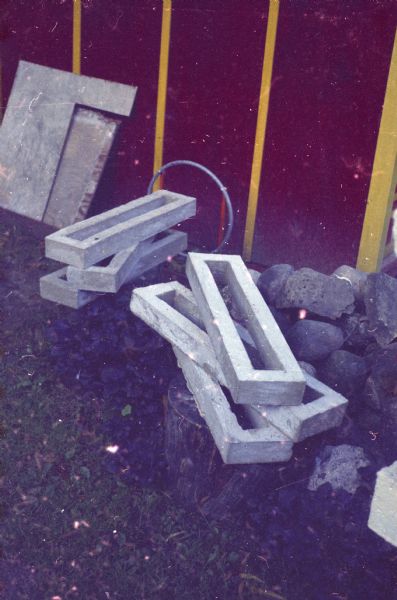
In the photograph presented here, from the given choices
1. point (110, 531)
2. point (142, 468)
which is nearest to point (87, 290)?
point (142, 468)

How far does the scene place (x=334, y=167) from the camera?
4.86m

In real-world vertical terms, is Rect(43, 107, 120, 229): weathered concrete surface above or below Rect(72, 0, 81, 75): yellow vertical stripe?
below

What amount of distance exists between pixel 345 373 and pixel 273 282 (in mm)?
846

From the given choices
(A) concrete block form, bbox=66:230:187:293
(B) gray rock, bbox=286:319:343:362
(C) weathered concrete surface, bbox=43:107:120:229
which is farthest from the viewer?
(C) weathered concrete surface, bbox=43:107:120:229

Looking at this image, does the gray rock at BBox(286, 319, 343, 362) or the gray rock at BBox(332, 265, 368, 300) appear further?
the gray rock at BBox(332, 265, 368, 300)

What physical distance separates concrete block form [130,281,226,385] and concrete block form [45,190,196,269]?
524 mm

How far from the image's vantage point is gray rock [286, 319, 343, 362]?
12.0 ft

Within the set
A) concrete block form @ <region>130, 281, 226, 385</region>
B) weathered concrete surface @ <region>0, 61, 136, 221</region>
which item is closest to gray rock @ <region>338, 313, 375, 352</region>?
concrete block form @ <region>130, 281, 226, 385</region>

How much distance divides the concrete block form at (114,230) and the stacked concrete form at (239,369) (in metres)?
0.52

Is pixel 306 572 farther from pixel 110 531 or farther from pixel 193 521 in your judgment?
pixel 110 531

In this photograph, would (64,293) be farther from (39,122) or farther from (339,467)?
(39,122)

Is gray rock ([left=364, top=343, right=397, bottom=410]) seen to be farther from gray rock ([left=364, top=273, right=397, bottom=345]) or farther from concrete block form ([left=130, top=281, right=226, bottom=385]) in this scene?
concrete block form ([left=130, top=281, right=226, bottom=385])

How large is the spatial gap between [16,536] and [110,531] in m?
0.47

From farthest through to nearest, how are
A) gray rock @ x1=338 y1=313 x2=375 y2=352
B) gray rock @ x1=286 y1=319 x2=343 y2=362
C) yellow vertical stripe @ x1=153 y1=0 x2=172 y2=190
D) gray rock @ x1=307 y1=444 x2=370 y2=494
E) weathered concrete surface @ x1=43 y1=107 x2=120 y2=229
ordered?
weathered concrete surface @ x1=43 y1=107 x2=120 y2=229 < yellow vertical stripe @ x1=153 y1=0 x2=172 y2=190 < gray rock @ x1=338 y1=313 x2=375 y2=352 < gray rock @ x1=286 y1=319 x2=343 y2=362 < gray rock @ x1=307 y1=444 x2=370 y2=494
